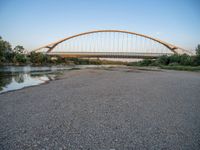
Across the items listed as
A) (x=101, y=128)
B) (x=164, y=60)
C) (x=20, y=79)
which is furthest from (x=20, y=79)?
(x=164, y=60)

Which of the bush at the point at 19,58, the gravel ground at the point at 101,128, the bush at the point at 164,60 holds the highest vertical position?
the bush at the point at 19,58

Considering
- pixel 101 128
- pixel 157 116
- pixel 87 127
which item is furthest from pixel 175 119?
pixel 87 127

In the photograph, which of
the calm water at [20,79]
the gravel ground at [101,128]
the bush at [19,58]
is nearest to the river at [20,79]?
the calm water at [20,79]

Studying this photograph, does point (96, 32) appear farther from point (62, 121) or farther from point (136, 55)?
point (62, 121)

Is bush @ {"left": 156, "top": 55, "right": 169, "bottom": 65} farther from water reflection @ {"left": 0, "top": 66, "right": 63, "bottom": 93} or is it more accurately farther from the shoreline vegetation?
water reflection @ {"left": 0, "top": 66, "right": 63, "bottom": 93}

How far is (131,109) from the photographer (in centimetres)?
343

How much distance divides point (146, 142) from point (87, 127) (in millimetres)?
1166

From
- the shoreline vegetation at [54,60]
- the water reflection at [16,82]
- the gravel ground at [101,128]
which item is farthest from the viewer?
the shoreline vegetation at [54,60]

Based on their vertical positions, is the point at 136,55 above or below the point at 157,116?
above

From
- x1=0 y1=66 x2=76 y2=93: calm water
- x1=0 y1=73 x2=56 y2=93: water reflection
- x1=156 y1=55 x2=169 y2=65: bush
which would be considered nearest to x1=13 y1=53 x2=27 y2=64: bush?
x1=0 y1=66 x2=76 y2=93: calm water

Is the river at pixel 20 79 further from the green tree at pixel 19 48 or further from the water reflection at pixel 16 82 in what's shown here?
the green tree at pixel 19 48

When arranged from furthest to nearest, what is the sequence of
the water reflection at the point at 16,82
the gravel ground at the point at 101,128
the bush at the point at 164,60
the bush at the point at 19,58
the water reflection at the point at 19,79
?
the bush at the point at 19,58 → the bush at the point at 164,60 → the water reflection at the point at 19,79 → the water reflection at the point at 16,82 → the gravel ground at the point at 101,128

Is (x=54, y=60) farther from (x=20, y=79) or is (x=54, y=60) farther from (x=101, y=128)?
(x=101, y=128)

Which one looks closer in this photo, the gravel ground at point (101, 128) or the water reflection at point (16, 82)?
the gravel ground at point (101, 128)
